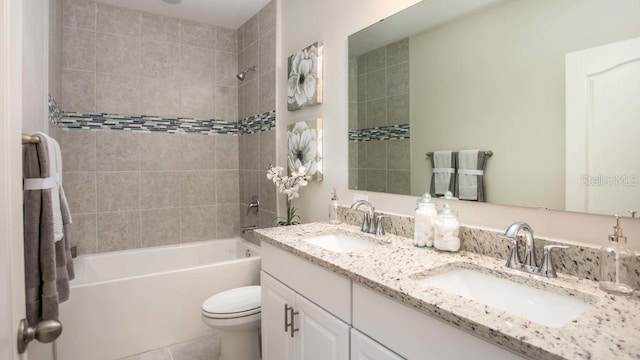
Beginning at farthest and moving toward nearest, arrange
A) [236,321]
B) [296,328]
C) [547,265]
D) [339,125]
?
[339,125], [236,321], [296,328], [547,265]

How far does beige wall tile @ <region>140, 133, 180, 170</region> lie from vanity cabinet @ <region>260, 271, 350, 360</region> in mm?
1910

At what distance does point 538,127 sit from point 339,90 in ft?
3.72

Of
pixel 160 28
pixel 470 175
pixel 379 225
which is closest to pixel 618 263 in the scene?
pixel 470 175

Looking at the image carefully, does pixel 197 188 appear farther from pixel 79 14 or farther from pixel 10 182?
pixel 10 182

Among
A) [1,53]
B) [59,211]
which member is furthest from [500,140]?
[59,211]

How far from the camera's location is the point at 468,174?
1.36 meters

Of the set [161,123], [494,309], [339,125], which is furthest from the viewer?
[161,123]

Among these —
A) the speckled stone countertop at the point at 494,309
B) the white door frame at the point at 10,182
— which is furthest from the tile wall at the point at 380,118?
the white door frame at the point at 10,182

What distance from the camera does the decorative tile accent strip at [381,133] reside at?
5.45 ft

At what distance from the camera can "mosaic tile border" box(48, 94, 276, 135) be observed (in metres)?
2.71

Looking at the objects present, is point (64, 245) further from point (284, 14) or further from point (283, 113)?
point (284, 14)

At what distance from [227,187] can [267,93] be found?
1.10 metres

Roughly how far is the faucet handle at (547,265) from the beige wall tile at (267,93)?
7.11 feet

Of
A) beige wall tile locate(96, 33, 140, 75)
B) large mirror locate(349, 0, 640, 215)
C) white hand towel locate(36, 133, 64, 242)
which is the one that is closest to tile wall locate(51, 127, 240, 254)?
beige wall tile locate(96, 33, 140, 75)
